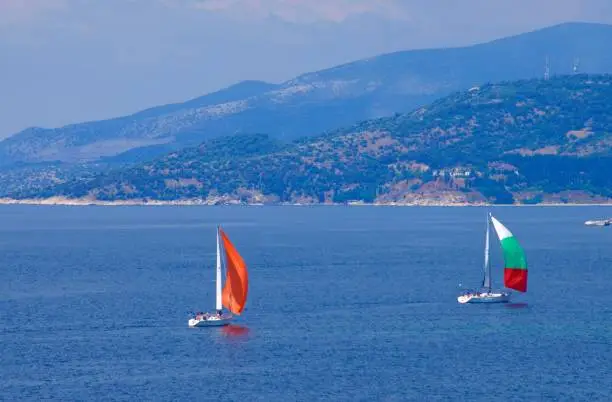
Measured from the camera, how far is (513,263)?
522ft

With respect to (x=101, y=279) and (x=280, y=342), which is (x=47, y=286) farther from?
(x=280, y=342)

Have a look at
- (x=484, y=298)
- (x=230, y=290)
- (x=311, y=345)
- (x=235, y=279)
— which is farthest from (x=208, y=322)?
(x=484, y=298)

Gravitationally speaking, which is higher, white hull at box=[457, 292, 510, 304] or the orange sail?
the orange sail

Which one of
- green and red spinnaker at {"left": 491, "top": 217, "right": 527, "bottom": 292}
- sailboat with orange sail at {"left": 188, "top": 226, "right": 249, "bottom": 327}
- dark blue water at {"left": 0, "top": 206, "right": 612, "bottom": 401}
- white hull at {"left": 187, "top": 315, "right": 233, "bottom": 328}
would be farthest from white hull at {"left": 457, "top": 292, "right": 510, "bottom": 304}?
white hull at {"left": 187, "top": 315, "right": 233, "bottom": 328}

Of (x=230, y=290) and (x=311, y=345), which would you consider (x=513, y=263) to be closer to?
(x=230, y=290)

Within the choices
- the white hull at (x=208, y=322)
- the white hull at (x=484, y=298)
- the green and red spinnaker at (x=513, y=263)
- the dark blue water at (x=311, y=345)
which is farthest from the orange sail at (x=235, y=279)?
the green and red spinnaker at (x=513, y=263)

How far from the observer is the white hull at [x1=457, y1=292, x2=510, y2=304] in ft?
507

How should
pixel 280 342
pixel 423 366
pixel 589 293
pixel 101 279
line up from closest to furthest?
pixel 423 366 < pixel 280 342 < pixel 589 293 < pixel 101 279

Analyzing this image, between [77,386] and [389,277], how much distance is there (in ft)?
303

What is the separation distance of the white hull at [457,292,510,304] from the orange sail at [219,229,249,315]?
3129 centimetres

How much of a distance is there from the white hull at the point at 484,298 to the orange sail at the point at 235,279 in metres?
31.3

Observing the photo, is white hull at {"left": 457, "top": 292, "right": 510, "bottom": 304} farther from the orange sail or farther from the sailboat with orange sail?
the orange sail

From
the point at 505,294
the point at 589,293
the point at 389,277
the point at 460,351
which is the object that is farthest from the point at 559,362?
the point at 389,277

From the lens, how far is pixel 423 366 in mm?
113438
